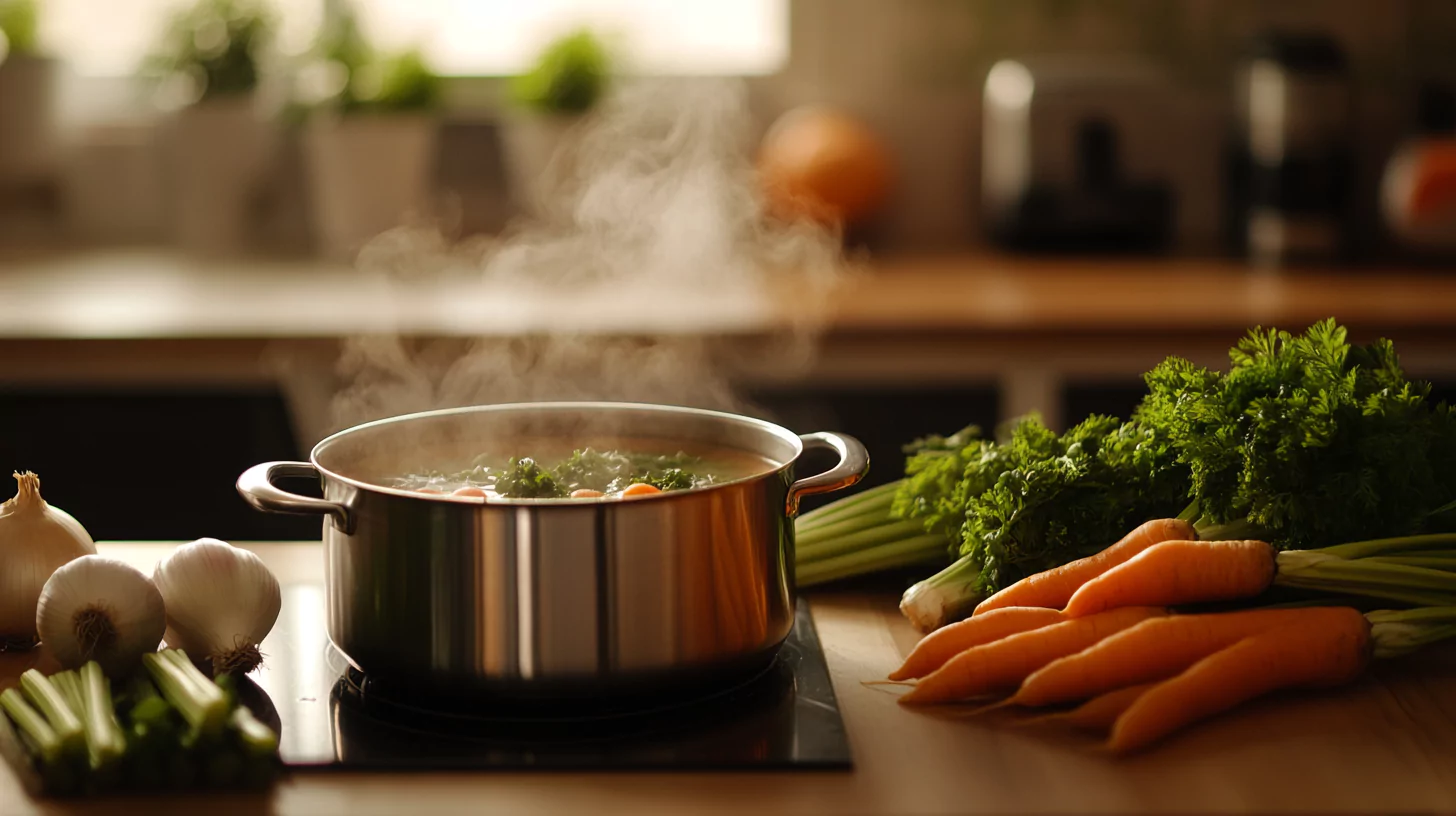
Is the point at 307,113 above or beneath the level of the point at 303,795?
above

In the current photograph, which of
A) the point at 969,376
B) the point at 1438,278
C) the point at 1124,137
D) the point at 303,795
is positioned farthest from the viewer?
the point at 1124,137

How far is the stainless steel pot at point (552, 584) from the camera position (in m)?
0.87

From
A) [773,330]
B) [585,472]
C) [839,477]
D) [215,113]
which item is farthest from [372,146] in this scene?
[839,477]

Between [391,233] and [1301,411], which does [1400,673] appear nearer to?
[1301,411]

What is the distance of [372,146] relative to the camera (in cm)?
302

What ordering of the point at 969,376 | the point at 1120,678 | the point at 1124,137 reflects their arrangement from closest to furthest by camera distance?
1. the point at 1120,678
2. the point at 969,376
3. the point at 1124,137

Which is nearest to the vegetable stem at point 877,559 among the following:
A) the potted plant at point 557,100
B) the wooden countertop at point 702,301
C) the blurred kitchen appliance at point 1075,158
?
the wooden countertop at point 702,301

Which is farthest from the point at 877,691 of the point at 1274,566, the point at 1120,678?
the point at 1274,566

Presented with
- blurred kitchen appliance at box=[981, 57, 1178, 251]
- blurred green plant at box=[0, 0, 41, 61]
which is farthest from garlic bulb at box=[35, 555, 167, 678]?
blurred green plant at box=[0, 0, 41, 61]

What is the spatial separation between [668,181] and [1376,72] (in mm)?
1513

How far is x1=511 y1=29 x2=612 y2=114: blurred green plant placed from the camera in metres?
3.04

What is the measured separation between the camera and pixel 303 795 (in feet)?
2.74

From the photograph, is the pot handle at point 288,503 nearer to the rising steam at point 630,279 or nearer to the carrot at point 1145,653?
the carrot at point 1145,653

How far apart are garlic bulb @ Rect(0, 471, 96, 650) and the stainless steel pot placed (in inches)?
8.6
